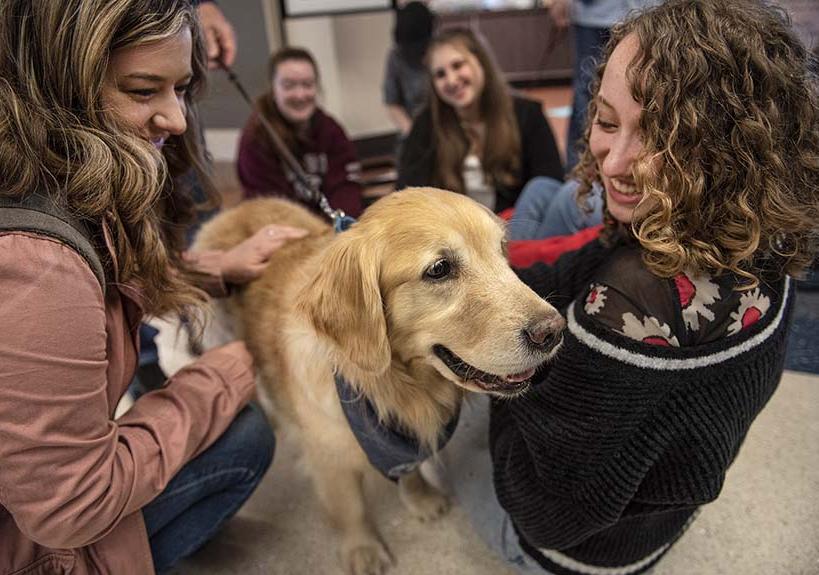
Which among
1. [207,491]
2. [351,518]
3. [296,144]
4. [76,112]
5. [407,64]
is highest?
[76,112]

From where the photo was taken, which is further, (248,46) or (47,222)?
(248,46)

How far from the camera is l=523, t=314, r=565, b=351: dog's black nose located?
990mm

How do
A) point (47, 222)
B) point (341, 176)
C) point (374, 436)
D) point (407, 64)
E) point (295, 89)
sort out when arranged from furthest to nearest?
point (407, 64), point (341, 176), point (295, 89), point (374, 436), point (47, 222)

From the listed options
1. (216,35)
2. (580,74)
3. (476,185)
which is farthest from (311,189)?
(580,74)

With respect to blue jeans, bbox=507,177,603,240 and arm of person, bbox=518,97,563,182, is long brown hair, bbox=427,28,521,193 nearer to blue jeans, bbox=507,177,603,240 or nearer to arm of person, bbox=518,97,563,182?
arm of person, bbox=518,97,563,182

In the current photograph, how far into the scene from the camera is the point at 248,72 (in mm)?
3650

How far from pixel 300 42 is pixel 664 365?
141 inches

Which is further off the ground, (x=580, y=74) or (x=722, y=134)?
(x=722, y=134)

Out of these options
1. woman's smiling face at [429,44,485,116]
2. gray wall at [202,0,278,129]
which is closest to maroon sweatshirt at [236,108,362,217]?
woman's smiling face at [429,44,485,116]

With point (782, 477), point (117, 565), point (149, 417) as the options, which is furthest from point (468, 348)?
point (782, 477)

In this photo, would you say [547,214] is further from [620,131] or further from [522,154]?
[620,131]

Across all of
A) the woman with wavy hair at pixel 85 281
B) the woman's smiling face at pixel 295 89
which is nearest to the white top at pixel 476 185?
the woman's smiling face at pixel 295 89

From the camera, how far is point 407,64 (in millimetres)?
3809

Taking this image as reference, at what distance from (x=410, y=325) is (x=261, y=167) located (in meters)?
1.85
